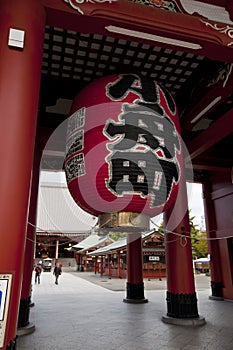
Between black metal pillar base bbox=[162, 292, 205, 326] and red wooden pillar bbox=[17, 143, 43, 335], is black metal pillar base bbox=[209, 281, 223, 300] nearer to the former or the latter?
black metal pillar base bbox=[162, 292, 205, 326]

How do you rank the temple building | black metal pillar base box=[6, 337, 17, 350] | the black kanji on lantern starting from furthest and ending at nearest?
the black kanji on lantern
the temple building
black metal pillar base box=[6, 337, 17, 350]

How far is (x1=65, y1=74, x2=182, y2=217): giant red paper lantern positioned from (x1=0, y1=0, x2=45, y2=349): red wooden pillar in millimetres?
613

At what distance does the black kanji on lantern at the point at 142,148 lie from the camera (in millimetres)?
2504

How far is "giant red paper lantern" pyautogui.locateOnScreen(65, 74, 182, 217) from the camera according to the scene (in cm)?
252

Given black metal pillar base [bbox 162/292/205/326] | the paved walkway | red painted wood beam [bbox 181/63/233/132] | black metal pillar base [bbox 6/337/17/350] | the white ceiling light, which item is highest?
red painted wood beam [bbox 181/63/233/132]

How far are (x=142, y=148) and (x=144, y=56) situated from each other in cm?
240

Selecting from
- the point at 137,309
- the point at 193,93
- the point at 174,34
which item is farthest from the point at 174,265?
the point at 174,34

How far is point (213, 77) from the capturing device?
4781mm

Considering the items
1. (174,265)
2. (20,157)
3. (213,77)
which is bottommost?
(174,265)

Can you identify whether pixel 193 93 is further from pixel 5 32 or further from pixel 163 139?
pixel 5 32

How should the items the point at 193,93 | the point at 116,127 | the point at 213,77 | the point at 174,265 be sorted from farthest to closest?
1. the point at 174,265
2. the point at 193,93
3. the point at 213,77
4. the point at 116,127

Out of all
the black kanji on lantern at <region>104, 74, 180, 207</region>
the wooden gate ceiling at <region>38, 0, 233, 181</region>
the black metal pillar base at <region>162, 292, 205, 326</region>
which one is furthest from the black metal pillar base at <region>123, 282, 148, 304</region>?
the black kanji on lantern at <region>104, 74, 180, 207</region>

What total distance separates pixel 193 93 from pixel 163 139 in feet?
9.75

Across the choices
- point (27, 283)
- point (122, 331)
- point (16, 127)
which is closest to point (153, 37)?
point (16, 127)
